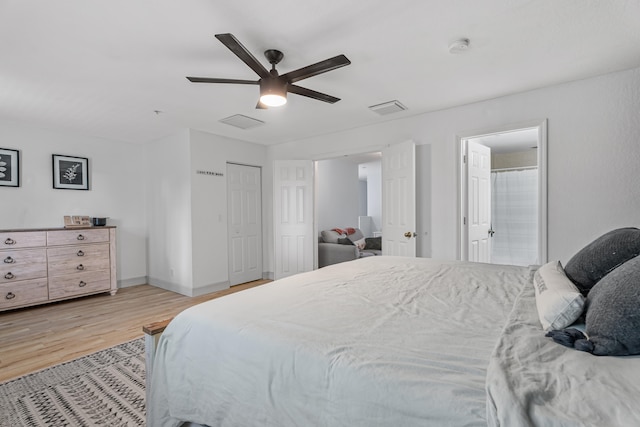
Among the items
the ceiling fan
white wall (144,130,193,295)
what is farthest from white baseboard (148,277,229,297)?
the ceiling fan

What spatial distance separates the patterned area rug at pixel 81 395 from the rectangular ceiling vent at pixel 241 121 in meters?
2.73

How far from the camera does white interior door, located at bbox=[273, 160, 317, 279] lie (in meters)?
5.07

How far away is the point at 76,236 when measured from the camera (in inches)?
165

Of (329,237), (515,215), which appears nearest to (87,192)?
(329,237)

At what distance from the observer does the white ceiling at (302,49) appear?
1837mm

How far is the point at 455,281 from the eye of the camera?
1.90m

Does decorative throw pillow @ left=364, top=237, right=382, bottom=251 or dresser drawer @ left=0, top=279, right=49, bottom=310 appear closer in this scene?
dresser drawer @ left=0, top=279, right=49, bottom=310

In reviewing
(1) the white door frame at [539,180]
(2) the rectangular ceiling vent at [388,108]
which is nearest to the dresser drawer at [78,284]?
(2) the rectangular ceiling vent at [388,108]

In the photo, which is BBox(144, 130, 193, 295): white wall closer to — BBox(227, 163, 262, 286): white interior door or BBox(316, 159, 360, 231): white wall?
BBox(227, 163, 262, 286): white interior door

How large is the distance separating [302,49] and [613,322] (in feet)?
7.37

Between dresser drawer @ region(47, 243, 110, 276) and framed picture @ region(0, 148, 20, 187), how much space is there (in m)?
1.01

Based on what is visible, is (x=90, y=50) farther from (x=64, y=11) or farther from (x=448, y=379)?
(x=448, y=379)

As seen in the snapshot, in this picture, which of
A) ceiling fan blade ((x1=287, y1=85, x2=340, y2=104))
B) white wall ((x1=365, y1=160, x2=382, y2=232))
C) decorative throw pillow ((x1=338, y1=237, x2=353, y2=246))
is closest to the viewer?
ceiling fan blade ((x1=287, y1=85, x2=340, y2=104))

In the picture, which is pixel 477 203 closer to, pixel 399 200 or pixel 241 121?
pixel 399 200
